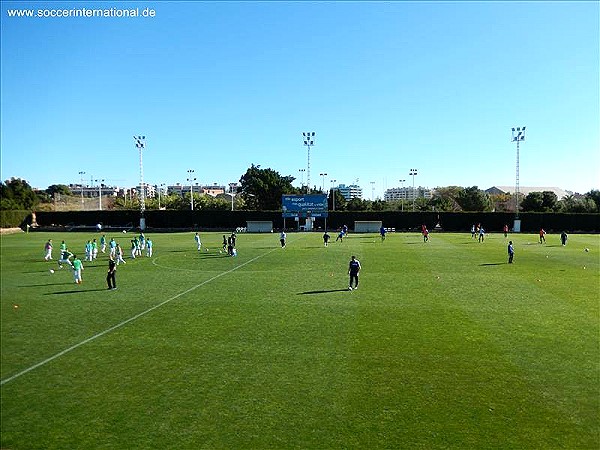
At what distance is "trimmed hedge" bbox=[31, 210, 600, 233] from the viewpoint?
6397 cm

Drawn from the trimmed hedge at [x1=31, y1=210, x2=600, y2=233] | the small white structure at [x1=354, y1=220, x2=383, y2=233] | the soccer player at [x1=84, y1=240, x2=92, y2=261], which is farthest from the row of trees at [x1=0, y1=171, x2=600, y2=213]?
the soccer player at [x1=84, y1=240, x2=92, y2=261]

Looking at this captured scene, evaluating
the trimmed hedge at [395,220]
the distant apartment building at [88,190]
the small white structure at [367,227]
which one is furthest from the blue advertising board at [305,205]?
the distant apartment building at [88,190]

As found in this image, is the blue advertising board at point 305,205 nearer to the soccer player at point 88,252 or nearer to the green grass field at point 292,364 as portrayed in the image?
the soccer player at point 88,252

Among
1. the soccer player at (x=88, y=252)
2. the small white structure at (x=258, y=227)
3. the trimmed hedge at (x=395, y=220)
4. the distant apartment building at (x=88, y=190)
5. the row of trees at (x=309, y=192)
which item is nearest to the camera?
the distant apartment building at (x=88, y=190)

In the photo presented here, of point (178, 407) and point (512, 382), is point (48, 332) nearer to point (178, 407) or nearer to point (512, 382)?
point (178, 407)

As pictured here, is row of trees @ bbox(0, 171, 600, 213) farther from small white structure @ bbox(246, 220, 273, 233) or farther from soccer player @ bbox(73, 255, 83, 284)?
soccer player @ bbox(73, 255, 83, 284)

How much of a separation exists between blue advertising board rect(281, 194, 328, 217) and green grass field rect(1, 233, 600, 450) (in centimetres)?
3646

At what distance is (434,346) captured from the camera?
12.1 meters

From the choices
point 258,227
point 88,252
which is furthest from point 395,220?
point 88,252

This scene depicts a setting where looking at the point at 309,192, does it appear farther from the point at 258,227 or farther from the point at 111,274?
the point at 111,274

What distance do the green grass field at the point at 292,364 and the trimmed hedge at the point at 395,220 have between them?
45.7 m

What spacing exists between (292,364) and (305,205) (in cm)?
4730

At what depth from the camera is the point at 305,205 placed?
5762 centimetres

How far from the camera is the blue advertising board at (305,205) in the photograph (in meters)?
57.4
